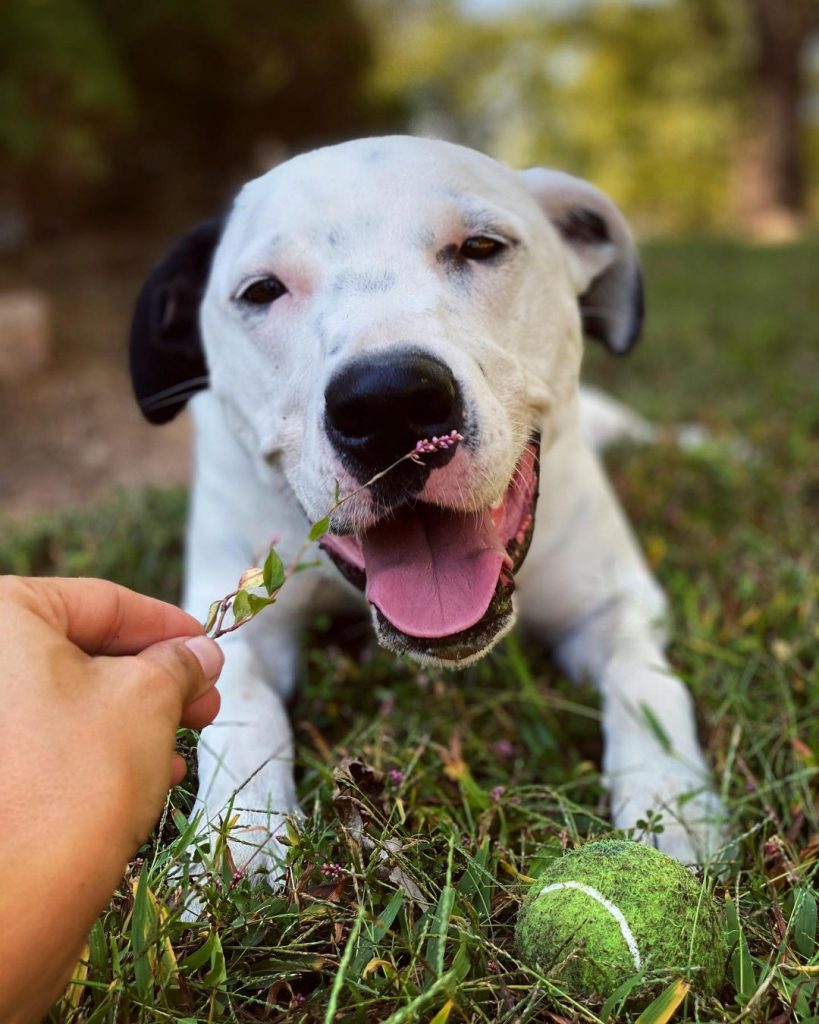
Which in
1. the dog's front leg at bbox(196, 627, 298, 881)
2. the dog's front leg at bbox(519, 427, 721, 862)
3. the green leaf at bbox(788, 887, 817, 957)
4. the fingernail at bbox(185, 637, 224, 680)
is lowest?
the dog's front leg at bbox(519, 427, 721, 862)

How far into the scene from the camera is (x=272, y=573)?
1.46 meters

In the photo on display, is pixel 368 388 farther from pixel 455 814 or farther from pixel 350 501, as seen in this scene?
pixel 455 814

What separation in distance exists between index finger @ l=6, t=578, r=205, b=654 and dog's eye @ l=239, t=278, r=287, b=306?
0.87 metres

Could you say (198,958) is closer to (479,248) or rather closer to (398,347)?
(398,347)

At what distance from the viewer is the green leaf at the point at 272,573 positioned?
1.44 metres

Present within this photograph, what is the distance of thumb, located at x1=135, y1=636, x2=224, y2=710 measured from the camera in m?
1.33

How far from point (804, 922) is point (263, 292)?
60.2 inches

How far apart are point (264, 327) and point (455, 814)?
1041mm

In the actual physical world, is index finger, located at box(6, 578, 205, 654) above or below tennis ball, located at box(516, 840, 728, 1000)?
above

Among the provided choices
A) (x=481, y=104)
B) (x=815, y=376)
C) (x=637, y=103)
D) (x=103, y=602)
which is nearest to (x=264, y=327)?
(x=103, y=602)

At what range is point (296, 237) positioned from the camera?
204 centimetres

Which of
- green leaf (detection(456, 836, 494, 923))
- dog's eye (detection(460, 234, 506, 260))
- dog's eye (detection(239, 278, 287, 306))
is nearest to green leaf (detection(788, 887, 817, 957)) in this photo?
green leaf (detection(456, 836, 494, 923))

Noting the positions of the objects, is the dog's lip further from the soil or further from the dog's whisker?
the soil

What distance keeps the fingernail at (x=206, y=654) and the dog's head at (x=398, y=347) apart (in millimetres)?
396
